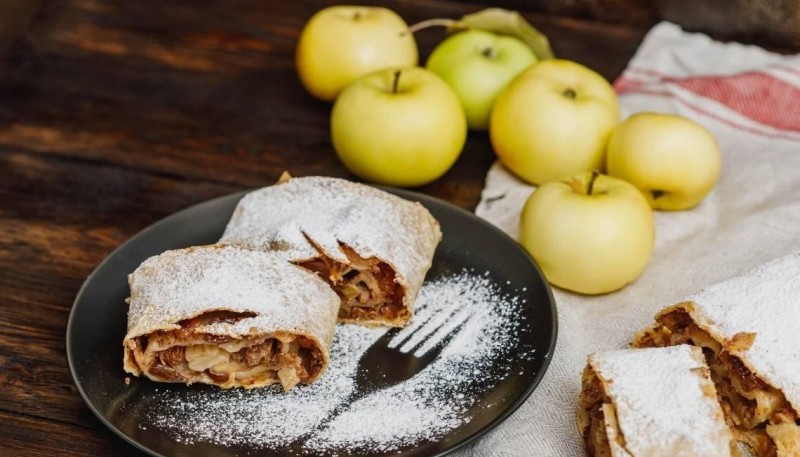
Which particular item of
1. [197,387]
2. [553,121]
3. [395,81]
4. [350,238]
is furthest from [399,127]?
[197,387]

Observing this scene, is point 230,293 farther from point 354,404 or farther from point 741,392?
point 741,392

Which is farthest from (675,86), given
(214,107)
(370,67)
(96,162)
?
(96,162)

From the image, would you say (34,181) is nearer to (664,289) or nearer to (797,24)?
(664,289)

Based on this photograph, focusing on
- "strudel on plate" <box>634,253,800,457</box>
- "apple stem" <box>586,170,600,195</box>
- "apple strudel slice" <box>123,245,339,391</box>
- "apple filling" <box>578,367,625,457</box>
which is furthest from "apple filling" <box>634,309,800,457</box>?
"apple strudel slice" <box>123,245,339,391</box>

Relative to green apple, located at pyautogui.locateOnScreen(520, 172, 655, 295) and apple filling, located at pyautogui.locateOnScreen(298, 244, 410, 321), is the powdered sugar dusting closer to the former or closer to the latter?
apple filling, located at pyautogui.locateOnScreen(298, 244, 410, 321)

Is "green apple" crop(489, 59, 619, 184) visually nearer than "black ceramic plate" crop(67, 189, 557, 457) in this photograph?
No
